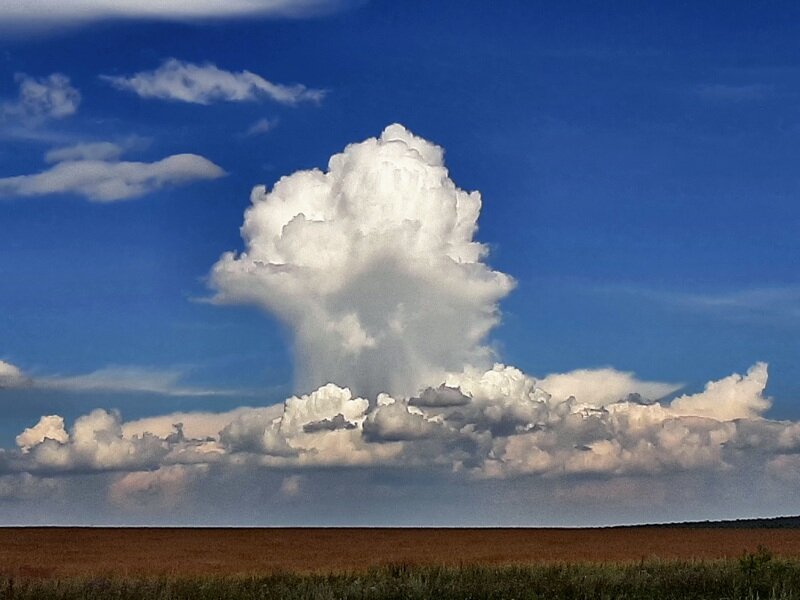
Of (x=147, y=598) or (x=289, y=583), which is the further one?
(x=289, y=583)

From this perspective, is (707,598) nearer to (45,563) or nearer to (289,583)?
(289,583)

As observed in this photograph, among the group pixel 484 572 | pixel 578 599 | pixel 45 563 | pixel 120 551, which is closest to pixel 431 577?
pixel 484 572

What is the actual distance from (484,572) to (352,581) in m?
5.40

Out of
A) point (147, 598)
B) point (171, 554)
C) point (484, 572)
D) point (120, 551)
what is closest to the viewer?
point (147, 598)

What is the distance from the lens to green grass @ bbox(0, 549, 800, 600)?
34312 mm

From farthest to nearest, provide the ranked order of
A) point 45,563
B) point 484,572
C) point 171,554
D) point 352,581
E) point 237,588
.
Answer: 1. point 171,554
2. point 45,563
3. point 484,572
4. point 352,581
5. point 237,588

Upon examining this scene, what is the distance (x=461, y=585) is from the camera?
36688 mm

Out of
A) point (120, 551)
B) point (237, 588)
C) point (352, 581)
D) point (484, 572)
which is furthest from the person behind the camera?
point (120, 551)

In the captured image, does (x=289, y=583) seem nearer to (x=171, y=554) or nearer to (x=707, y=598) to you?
(x=707, y=598)

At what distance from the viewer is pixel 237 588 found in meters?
36.5

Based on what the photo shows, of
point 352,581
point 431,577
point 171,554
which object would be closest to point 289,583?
point 352,581

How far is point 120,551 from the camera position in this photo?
80188 millimetres

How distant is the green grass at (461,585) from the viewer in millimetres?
34312

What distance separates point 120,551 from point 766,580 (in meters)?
53.4
